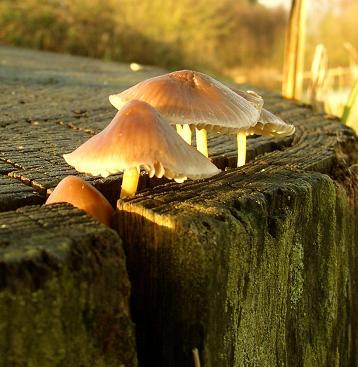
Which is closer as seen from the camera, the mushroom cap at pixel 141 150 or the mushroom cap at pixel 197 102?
the mushroom cap at pixel 141 150

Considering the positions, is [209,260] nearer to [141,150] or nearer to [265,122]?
[141,150]

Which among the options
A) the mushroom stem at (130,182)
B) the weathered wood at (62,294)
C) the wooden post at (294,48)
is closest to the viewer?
the weathered wood at (62,294)

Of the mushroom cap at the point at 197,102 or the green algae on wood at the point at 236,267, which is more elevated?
the mushroom cap at the point at 197,102

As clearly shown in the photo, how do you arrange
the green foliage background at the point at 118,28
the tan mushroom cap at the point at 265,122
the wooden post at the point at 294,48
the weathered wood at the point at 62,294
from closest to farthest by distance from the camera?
1. the weathered wood at the point at 62,294
2. the tan mushroom cap at the point at 265,122
3. the wooden post at the point at 294,48
4. the green foliage background at the point at 118,28

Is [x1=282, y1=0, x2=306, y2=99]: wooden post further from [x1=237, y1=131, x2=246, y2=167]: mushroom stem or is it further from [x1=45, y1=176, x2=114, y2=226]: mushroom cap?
[x1=45, y1=176, x2=114, y2=226]: mushroom cap

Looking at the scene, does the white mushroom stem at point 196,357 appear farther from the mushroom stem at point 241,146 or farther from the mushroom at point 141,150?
the mushroom stem at point 241,146

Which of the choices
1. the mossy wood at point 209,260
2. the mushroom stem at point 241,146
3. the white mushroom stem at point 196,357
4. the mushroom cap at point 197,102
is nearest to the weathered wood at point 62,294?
the mossy wood at point 209,260
